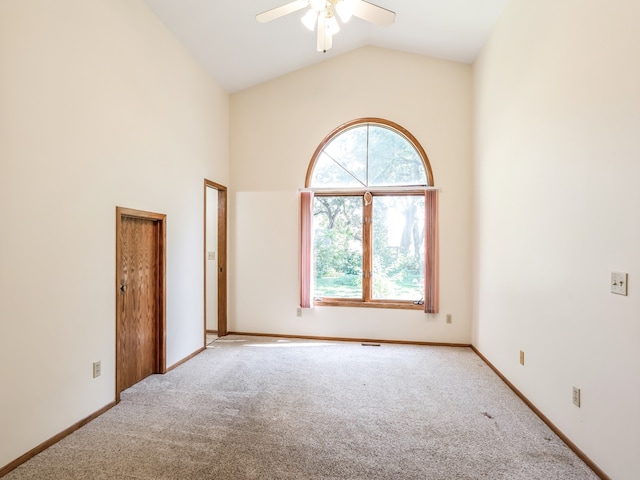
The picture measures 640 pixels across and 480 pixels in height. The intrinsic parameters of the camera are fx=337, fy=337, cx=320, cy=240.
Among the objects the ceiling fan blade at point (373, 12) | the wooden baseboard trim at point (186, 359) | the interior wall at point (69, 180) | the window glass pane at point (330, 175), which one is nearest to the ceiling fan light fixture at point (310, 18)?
the ceiling fan blade at point (373, 12)

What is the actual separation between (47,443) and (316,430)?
179cm

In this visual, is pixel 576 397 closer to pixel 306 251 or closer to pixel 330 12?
pixel 330 12

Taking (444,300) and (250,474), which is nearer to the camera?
(250,474)

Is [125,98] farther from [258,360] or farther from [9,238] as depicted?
[258,360]

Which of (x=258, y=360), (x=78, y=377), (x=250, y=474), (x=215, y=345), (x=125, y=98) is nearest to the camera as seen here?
(x=250, y=474)

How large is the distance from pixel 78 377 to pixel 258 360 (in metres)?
1.84

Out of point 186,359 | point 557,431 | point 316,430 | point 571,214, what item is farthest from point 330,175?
point 557,431

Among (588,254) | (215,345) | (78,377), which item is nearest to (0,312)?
(78,377)

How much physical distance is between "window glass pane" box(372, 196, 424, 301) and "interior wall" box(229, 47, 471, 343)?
29 cm

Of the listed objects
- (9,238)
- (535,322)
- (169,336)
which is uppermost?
(9,238)

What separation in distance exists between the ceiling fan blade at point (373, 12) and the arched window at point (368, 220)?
2.16m

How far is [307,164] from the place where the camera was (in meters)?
4.82

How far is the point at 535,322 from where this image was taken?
2715mm

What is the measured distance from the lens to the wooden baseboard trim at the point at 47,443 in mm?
1995
